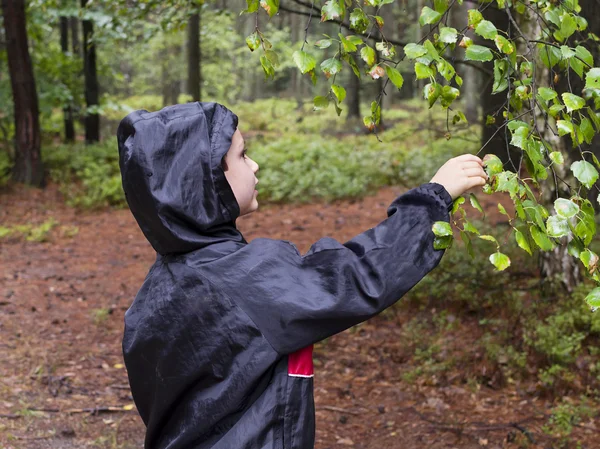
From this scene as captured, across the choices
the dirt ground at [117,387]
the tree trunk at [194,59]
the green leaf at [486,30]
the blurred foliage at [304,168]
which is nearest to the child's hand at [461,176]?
the green leaf at [486,30]

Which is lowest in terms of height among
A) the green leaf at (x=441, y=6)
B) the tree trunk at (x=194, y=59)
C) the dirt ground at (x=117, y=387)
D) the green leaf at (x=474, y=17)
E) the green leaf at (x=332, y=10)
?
the dirt ground at (x=117, y=387)

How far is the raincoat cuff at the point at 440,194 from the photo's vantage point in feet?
6.36

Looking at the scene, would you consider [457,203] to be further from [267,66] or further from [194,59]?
[194,59]

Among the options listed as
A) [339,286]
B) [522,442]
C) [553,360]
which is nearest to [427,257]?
[339,286]

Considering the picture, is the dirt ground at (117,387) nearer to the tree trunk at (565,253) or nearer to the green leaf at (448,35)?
the tree trunk at (565,253)

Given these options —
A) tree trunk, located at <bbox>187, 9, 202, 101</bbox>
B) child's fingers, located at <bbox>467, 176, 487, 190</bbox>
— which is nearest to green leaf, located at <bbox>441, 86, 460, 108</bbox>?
child's fingers, located at <bbox>467, 176, 487, 190</bbox>

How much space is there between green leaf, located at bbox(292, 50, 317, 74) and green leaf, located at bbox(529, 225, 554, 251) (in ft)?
2.49

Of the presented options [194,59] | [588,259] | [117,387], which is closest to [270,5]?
[588,259]

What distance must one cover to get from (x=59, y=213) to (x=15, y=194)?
112 centimetres

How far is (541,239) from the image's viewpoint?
5.54ft

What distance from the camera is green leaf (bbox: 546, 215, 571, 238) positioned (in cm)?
163

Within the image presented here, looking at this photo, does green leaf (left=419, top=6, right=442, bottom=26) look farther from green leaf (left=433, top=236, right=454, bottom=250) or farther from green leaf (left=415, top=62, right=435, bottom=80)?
green leaf (left=433, top=236, right=454, bottom=250)

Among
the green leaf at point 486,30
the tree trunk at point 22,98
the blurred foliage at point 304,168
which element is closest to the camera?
the green leaf at point 486,30

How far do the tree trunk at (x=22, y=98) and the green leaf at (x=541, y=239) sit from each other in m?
12.4
